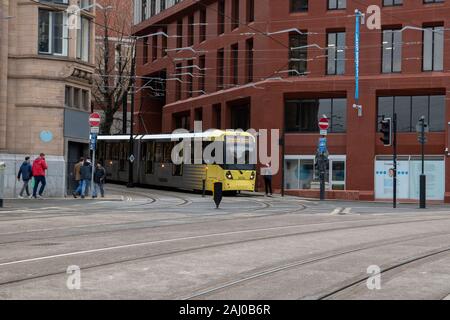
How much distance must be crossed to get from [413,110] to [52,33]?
73.0 ft

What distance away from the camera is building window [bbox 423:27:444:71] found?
144ft

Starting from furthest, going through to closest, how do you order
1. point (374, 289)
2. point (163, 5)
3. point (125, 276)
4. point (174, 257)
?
1. point (163, 5)
2. point (174, 257)
3. point (125, 276)
4. point (374, 289)

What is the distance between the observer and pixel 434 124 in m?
44.3

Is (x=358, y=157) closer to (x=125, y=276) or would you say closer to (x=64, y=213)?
(x=64, y=213)

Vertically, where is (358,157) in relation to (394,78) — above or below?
below

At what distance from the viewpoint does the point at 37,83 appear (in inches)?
1261

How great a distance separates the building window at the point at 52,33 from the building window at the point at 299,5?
62.3 feet

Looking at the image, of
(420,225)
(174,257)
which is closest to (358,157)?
(420,225)

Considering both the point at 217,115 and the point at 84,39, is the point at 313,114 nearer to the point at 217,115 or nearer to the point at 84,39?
the point at 217,115

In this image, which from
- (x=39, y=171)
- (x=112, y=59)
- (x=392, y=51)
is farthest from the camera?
(x=112, y=59)

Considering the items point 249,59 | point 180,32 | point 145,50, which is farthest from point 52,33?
point 145,50

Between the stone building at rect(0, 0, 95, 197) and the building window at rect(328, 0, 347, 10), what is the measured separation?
18865 millimetres

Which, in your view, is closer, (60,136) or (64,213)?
(64,213)

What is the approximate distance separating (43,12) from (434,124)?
2353cm
